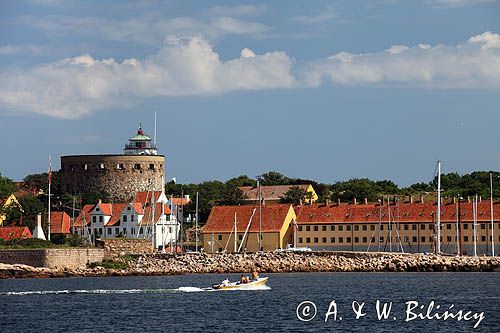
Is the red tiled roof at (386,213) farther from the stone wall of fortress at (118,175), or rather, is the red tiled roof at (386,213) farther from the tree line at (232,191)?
the stone wall of fortress at (118,175)

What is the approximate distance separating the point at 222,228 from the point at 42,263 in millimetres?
24945

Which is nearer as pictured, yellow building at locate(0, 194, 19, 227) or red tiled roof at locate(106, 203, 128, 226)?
yellow building at locate(0, 194, 19, 227)

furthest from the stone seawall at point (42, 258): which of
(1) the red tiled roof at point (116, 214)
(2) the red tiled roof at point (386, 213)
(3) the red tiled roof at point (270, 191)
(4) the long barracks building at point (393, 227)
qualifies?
(3) the red tiled roof at point (270, 191)

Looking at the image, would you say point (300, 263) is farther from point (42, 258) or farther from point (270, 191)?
point (270, 191)

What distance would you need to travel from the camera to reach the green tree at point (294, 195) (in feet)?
418

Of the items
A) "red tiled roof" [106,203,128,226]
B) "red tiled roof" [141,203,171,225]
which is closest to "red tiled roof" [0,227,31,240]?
"red tiled roof" [141,203,171,225]

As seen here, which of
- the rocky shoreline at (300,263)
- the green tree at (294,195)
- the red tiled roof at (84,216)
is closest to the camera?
the rocky shoreline at (300,263)

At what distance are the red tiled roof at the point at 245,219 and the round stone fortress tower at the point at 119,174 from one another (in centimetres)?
2495

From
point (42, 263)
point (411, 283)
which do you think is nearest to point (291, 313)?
point (411, 283)

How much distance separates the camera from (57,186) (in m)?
134

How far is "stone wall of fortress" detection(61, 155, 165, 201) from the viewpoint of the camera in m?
130

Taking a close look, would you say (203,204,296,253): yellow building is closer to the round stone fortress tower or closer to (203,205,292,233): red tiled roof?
(203,205,292,233): red tiled roof

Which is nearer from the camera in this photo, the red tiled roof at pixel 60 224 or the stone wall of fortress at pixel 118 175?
the red tiled roof at pixel 60 224

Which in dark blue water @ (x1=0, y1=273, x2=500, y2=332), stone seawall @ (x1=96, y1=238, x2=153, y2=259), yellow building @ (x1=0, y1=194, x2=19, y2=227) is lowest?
dark blue water @ (x1=0, y1=273, x2=500, y2=332)
